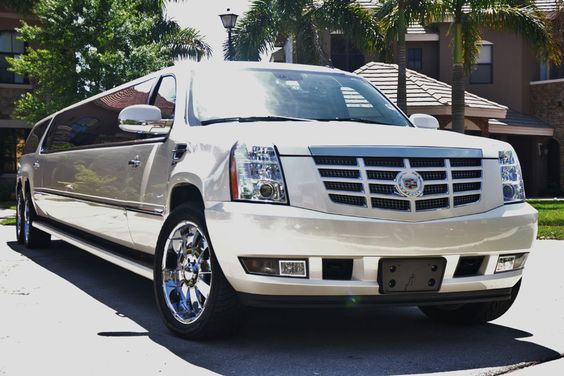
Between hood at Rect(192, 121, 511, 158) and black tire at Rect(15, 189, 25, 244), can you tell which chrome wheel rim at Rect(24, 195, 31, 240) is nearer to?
black tire at Rect(15, 189, 25, 244)

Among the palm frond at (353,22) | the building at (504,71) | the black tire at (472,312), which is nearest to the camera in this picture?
the black tire at (472,312)

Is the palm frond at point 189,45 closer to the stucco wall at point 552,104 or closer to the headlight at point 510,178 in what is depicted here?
the stucco wall at point 552,104

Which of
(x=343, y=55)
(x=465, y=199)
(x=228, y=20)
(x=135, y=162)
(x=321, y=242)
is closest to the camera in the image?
(x=321, y=242)

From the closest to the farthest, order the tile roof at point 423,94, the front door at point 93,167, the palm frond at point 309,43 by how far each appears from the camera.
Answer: the front door at point 93,167
the tile roof at point 423,94
the palm frond at point 309,43

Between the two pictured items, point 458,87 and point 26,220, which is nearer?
point 26,220

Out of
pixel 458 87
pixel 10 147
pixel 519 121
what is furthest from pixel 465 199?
pixel 10 147

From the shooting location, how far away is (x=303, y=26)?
28625 millimetres

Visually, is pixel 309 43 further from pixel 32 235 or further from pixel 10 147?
pixel 32 235

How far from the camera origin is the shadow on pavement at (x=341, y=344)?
16.1 feet

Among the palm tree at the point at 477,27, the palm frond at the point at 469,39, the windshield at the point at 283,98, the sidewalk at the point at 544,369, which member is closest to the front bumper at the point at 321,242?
the sidewalk at the point at 544,369

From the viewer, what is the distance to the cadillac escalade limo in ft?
16.3

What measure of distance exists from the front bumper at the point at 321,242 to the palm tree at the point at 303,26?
23014 millimetres

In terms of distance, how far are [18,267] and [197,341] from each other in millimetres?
4585

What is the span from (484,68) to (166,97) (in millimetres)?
27999
